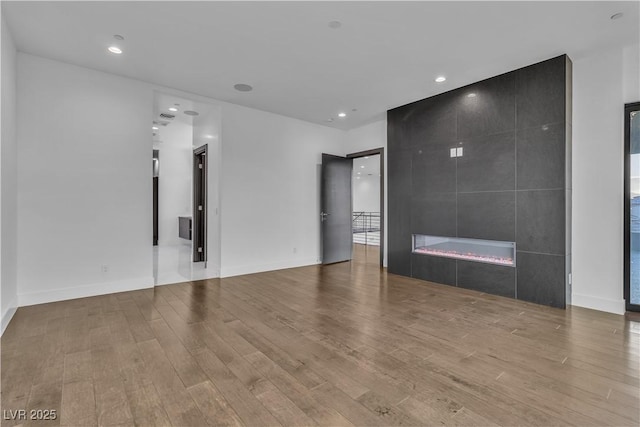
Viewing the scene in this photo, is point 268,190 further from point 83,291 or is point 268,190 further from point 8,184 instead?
point 8,184

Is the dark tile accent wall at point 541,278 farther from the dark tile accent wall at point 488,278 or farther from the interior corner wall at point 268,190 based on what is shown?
the interior corner wall at point 268,190

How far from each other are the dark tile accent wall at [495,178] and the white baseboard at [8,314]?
204 inches

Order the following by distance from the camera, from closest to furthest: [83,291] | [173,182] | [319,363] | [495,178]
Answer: [319,363], [83,291], [495,178], [173,182]

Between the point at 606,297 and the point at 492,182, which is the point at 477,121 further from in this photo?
the point at 606,297

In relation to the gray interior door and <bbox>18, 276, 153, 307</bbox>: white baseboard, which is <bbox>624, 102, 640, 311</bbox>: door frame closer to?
the gray interior door

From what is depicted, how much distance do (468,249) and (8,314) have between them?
5.82 meters

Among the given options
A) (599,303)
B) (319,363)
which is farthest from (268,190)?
(599,303)

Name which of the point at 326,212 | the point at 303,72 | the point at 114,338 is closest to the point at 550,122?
the point at 303,72

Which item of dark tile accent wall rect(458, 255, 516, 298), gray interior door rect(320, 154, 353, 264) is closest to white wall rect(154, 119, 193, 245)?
gray interior door rect(320, 154, 353, 264)

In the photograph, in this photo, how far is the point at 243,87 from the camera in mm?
4633

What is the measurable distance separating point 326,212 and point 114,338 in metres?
4.50

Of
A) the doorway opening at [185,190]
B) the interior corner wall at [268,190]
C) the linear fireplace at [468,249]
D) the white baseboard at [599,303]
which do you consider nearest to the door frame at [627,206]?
the white baseboard at [599,303]

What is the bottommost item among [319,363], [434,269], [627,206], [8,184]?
[319,363]

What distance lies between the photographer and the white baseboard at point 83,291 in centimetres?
363
